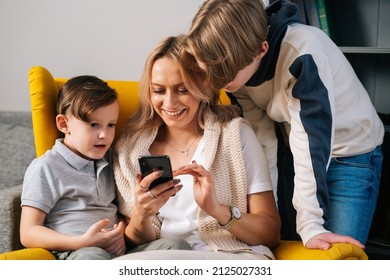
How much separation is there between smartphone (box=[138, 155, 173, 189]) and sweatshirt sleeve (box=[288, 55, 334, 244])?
34cm

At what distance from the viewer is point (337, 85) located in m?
1.62

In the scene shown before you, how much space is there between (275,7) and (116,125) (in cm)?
57

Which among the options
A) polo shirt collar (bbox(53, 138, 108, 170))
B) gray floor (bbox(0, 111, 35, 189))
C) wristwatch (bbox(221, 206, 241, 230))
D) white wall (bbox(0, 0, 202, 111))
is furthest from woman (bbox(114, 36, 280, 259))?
gray floor (bbox(0, 111, 35, 189))

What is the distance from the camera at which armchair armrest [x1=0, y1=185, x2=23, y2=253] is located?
1.69 meters

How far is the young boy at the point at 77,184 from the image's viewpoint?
1493 millimetres

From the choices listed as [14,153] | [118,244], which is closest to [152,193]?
[118,244]

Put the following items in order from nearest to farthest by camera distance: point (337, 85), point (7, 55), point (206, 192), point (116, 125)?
point (206, 192)
point (337, 85)
point (116, 125)
point (7, 55)

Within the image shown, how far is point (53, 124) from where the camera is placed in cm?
169

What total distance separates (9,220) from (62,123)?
1.03 ft

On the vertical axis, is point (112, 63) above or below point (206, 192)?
above

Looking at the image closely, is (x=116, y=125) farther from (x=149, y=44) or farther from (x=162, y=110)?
(x=149, y=44)

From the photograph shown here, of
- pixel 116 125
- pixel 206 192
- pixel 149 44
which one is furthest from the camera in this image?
pixel 149 44

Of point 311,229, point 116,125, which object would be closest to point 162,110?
point 116,125

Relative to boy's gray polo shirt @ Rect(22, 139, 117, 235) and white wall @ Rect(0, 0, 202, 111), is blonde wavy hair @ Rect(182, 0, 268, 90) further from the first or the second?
white wall @ Rect(0, 0, 202, 111)
